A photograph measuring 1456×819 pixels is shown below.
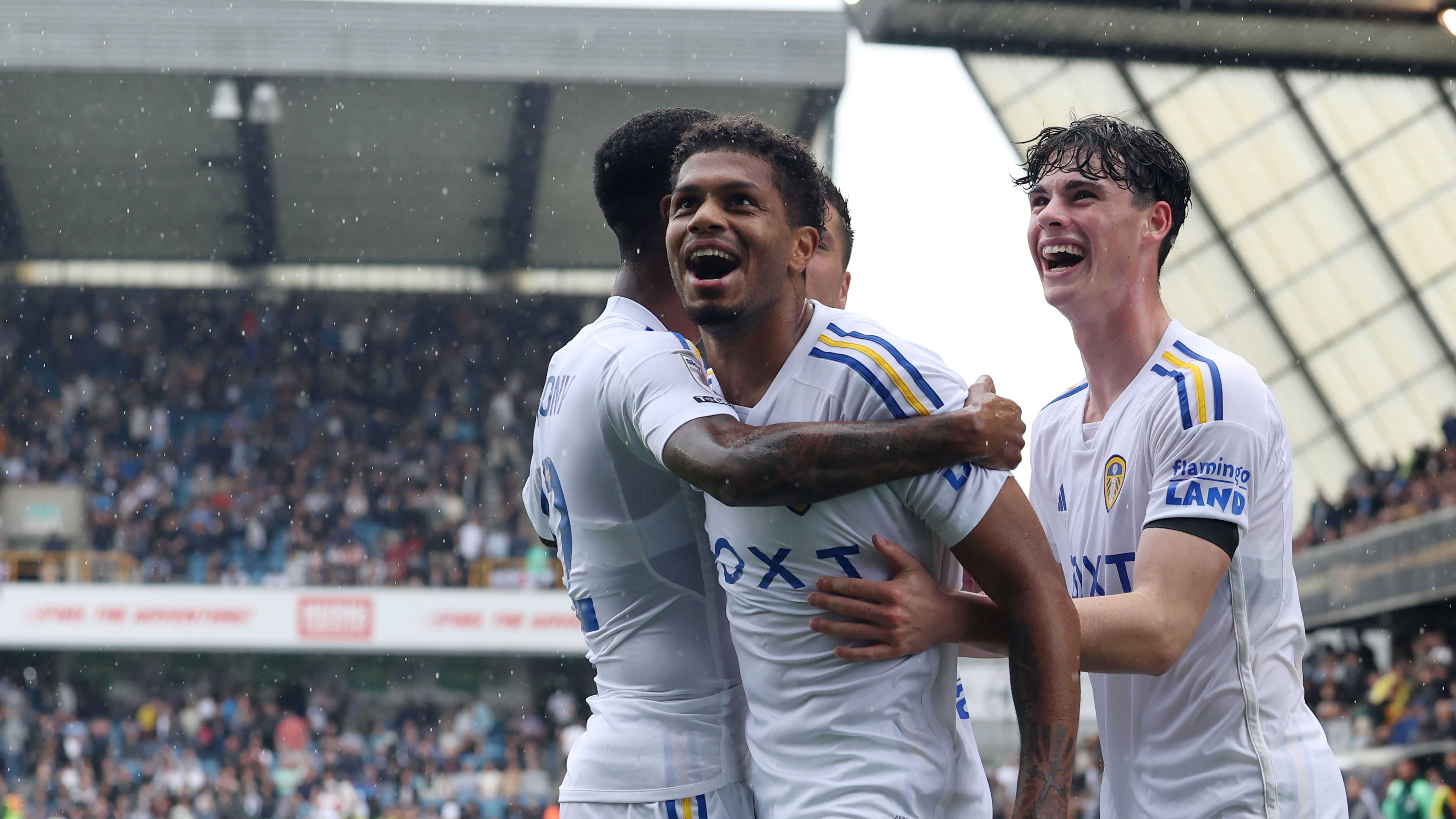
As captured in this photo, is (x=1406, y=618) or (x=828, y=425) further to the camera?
(x=1406, y=618)

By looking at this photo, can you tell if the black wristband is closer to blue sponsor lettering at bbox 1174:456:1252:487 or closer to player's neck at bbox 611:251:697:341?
blue sponsor lettering at bbox 1174:456:1252:487

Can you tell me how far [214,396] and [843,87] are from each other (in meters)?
13.6

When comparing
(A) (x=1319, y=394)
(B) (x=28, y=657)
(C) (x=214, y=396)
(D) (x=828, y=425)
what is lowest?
(D) (x=828, y=425)

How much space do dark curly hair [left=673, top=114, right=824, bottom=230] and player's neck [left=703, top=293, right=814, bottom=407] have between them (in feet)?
0.54

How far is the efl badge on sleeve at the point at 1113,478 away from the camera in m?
2.96

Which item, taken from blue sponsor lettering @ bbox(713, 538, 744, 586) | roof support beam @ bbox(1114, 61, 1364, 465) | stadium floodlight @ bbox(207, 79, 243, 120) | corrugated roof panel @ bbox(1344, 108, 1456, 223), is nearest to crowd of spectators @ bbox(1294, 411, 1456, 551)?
roof support beam @ bbox(1114, 61, 1364, 465)

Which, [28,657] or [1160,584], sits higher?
[28,657]

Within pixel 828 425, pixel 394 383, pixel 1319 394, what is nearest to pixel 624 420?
pixel 828 425

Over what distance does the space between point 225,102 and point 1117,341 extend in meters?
23.2

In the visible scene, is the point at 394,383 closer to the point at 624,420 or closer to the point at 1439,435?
the point at 1439,435

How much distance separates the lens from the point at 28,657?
79.1 feet

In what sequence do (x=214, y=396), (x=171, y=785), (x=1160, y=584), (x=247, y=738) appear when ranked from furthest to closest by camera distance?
(x=214, y=396)
(x=247, y=738)
(x=171, y=785)
(x=1160, y=584)

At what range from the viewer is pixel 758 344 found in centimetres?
268

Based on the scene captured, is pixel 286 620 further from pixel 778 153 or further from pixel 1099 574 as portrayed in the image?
pixel 778 153
